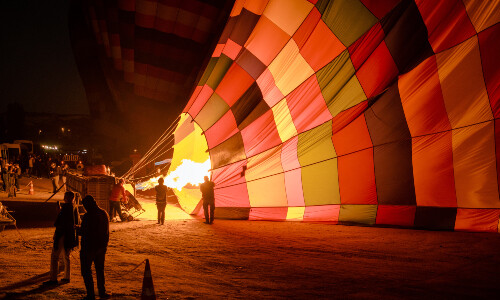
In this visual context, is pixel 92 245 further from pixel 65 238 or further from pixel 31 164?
pixel 31 164

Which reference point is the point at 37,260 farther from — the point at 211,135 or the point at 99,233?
the point at 211,135

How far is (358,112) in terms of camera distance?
6457mm

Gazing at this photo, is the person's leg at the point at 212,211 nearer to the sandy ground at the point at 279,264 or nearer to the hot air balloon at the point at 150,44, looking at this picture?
the sandy ground at the point at 279,264

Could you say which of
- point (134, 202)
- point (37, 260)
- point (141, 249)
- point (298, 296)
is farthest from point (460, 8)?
point (134, 202)

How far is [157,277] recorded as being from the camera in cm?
379

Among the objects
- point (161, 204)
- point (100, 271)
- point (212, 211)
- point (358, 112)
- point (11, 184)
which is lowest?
point (100, 271)

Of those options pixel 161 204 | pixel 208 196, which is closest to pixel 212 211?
pixel 208 196

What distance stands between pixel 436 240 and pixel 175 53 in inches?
414

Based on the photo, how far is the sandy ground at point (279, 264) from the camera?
10.9 ft

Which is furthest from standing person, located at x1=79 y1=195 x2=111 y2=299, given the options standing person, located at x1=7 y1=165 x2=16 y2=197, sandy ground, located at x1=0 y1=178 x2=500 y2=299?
standing person, located at x1=7 y1=165 x2=16 y2=197

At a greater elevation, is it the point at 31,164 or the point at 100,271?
the point at 31,164

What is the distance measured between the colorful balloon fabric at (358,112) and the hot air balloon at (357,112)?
0.02 meters

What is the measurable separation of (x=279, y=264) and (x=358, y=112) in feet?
11.1

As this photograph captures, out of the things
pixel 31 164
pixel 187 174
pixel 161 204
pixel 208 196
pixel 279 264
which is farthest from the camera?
pixel 31 164
